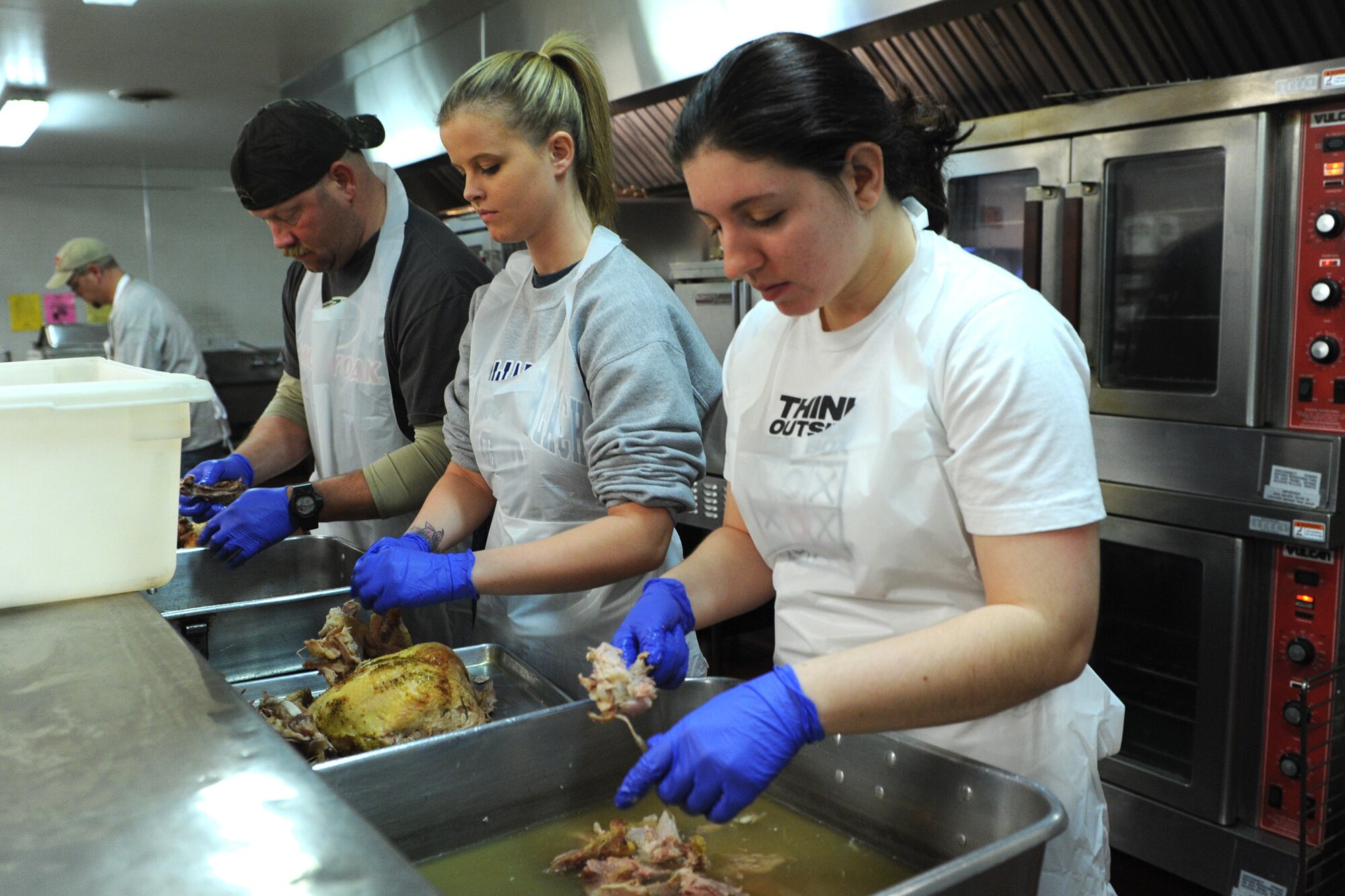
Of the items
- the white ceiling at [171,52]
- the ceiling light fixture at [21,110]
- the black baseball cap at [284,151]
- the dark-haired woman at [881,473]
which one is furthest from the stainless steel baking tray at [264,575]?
the ceiling light fixture at [21,110]

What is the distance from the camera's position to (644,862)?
1163 mm

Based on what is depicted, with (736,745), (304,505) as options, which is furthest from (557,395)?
(736,745)

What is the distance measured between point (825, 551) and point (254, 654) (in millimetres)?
1167

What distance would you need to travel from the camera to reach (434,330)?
2322 mm

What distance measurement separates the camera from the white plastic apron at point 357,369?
246cm

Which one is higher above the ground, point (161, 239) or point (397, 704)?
point (161, 239)

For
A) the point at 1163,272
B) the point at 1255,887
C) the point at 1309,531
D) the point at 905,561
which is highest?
the point at 1163,272

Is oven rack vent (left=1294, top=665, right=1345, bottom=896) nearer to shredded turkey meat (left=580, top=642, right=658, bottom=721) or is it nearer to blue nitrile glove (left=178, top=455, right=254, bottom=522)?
shredded turkey meat (left=580, top=642, right=658, bottom=721)

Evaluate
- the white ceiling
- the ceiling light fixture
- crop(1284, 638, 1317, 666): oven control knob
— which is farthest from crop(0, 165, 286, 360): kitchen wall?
crop(1284, 638, 1317, 666): oven control knob

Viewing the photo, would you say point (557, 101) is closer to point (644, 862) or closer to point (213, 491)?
point (644, 862)

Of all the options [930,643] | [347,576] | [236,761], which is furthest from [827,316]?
[347,576]

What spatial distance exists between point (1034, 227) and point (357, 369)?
185 cm

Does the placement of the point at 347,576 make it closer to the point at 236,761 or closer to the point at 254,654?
the point at 254,654

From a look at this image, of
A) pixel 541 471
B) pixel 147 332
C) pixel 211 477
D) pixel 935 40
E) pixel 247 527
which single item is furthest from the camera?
pixel 147 332
